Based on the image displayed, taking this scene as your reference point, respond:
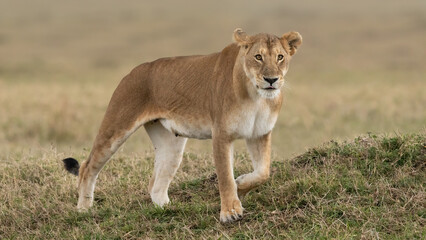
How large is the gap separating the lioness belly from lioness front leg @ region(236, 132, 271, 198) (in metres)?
0.47

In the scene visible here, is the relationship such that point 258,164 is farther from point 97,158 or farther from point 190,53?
point 190,53

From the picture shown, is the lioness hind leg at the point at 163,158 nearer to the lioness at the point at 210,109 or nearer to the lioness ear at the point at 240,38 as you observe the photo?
the lioness at the point at 210,109

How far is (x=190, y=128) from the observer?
25.3ft

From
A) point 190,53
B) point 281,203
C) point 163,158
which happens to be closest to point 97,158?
point 163,158

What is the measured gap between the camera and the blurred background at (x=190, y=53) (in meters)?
17.4

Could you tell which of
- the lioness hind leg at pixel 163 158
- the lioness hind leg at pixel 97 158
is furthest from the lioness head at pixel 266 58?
the lioness hind leg at pixel 163 158

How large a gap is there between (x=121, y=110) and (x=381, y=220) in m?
2.95

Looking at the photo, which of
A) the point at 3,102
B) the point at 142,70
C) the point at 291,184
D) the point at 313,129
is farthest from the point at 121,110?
the point at 3,102

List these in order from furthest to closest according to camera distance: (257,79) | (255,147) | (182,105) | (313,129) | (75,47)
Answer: (75,47) < (313,129) < (182,105) < (255,147) < (257,79)

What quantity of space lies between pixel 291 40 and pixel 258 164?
1179mm

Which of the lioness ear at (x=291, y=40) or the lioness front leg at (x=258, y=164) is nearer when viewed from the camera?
the lioness ear at (x=291, y=40)

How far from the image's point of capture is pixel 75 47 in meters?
43.3

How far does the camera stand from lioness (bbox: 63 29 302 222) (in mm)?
6883

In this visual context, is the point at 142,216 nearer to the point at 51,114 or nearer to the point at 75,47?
the point at 51,114
